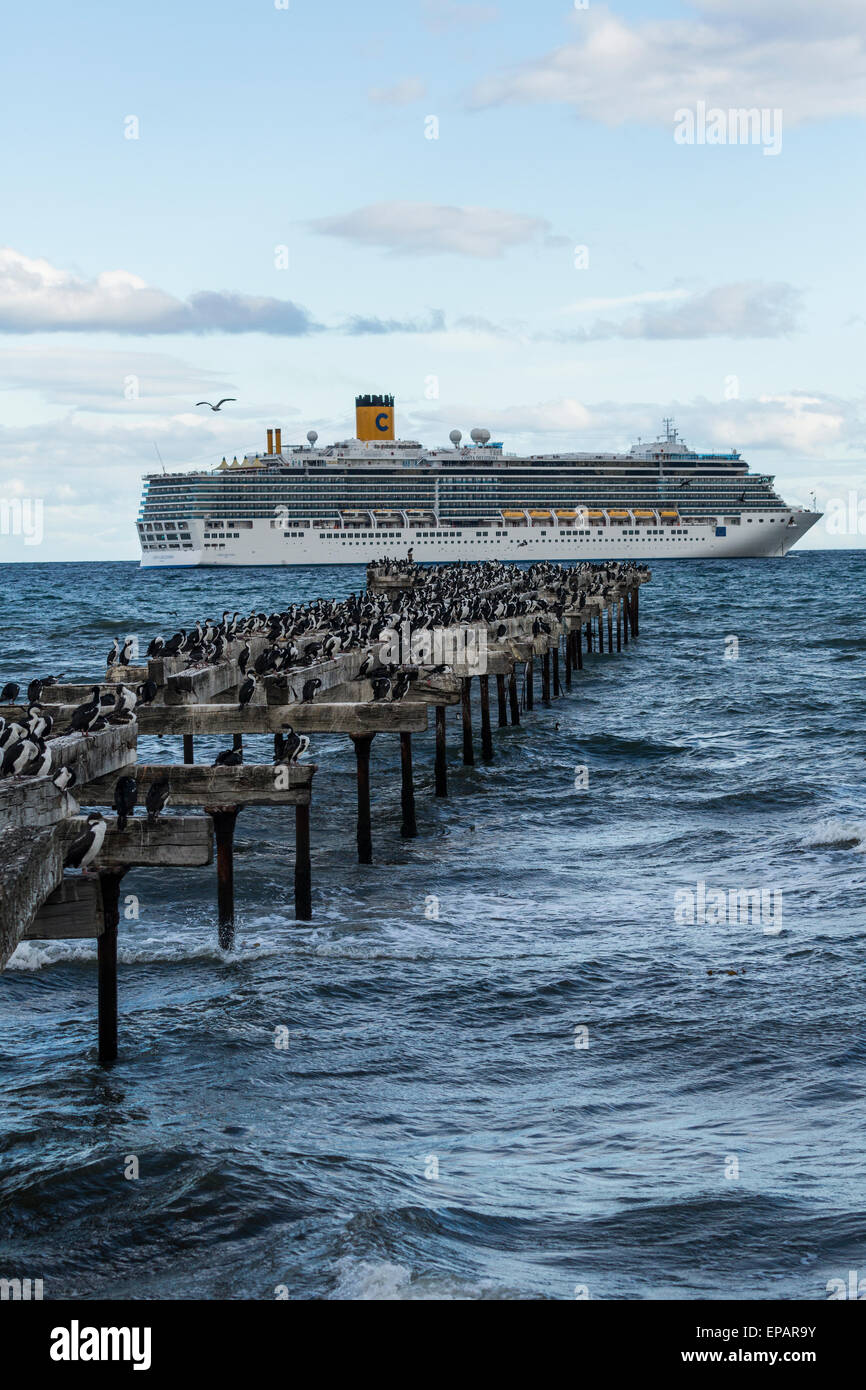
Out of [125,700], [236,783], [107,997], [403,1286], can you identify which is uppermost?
[125,700]

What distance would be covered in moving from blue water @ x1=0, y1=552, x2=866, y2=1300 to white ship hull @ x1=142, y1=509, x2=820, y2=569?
4229 inches

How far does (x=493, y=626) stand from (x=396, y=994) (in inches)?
840

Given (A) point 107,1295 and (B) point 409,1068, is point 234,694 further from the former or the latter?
(A) point 107,1295

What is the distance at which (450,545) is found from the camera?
130375mm

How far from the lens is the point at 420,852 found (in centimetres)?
1995

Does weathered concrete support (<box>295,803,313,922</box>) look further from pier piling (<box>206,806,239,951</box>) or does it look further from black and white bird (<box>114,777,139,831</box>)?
black and white bird (<box>114,777,139,831</box>)

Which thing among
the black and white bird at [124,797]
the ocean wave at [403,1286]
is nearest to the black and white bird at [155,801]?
the black and white bird at [124,797]

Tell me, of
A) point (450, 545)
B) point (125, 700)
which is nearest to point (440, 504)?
point (450, 545)

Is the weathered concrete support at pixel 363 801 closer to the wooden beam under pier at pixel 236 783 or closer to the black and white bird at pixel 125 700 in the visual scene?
the black and white bird at pixel 125 700

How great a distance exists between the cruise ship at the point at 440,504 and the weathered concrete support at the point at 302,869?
113 metres

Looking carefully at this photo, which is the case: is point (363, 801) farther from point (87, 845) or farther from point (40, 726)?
point (87, 845)

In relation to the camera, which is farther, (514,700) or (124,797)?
(514,700)

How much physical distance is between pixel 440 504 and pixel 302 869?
381 ft
